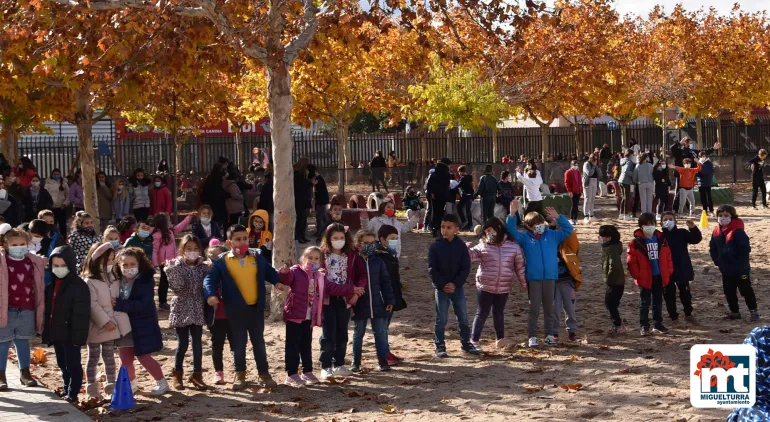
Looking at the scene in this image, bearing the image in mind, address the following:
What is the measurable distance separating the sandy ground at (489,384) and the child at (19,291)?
2.89ft

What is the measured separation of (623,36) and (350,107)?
49.1 feet

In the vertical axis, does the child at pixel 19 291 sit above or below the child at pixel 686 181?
below

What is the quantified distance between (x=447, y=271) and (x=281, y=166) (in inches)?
135

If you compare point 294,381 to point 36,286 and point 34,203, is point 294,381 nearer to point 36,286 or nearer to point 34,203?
point 36,286

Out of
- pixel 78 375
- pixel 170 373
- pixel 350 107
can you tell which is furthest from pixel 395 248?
pixel 350 107

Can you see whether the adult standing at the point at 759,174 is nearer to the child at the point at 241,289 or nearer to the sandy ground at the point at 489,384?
the sandy ground at the point at 489,384

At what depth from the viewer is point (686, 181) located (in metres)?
26.5

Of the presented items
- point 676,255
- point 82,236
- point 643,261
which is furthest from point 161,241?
point 676,255

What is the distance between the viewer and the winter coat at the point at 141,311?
1017cm

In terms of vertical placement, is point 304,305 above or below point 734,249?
below

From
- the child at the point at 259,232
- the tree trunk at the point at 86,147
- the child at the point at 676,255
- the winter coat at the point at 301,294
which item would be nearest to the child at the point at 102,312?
the winter coat at the point at 301,294

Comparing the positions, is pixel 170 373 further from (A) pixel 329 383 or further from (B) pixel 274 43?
(B) pixel 274 43

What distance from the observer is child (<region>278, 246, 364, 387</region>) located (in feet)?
35.3

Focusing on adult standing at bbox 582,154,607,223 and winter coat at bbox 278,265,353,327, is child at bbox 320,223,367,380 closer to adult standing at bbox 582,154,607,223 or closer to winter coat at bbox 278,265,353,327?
winter coat at bbox 278,265,353,327
